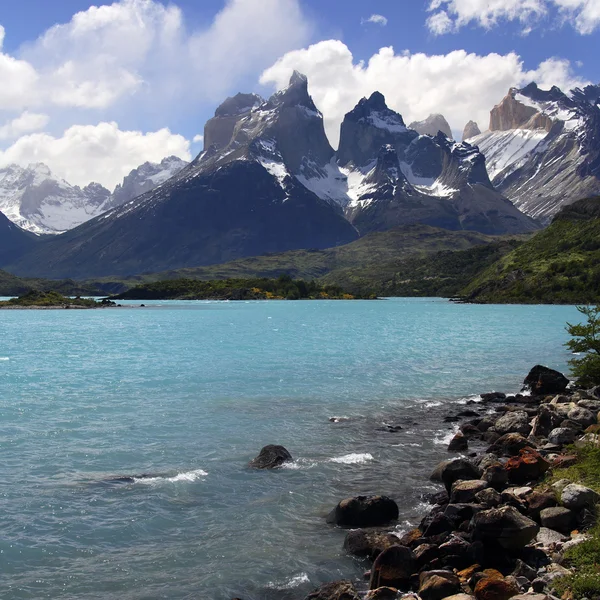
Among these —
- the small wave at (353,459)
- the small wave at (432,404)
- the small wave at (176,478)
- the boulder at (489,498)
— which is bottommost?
the small wave at (176,478)

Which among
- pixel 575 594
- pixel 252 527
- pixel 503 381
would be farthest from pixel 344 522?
pixel 503 381

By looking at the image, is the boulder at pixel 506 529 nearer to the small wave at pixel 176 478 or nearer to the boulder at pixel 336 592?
the boulder at pixel 336 592

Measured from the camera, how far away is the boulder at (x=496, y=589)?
1540 centimetres

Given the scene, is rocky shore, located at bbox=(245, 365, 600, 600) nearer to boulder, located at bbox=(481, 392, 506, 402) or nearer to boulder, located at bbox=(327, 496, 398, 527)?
boulder, located at bbox=(327, 496, 398, 527)

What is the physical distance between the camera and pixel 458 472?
1019 inches

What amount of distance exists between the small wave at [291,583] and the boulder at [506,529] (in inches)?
219

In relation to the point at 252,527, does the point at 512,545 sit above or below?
above

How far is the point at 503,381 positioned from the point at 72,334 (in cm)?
9416

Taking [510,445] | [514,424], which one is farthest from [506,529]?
[514,424]

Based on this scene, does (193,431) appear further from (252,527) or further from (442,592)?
(442,592)

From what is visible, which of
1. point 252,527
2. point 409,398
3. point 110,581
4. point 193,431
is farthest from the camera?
point 409,398

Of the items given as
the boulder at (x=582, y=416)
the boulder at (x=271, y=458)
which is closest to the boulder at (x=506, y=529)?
the boulder at (x=271, y=458)

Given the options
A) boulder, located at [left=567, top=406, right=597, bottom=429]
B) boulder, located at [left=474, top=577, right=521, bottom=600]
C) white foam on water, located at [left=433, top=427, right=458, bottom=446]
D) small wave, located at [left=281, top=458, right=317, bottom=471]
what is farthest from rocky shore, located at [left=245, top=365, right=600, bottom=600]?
white foam on water, located at [left=433, top=427, right=458, bottom=446]

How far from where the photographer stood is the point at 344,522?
23.7 metres
